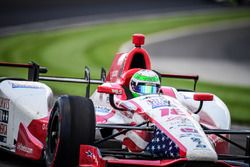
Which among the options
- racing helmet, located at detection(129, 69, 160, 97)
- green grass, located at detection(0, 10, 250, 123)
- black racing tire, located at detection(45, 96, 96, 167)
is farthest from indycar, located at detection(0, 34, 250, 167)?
green grass, located at detection(0, 10, 250, 123)

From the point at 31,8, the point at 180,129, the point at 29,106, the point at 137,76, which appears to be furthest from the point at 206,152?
the point at 31,8

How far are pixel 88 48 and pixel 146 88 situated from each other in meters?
18.2

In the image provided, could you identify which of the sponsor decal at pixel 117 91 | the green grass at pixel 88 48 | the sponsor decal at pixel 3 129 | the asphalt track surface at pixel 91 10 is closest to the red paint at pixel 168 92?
the sponsor decal at pixel 117 91

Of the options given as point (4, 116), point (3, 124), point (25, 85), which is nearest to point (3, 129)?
point (3, 124)

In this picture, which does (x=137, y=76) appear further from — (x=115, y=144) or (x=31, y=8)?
(x=31, y=8)

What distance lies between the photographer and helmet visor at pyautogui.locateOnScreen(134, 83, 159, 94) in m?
10.4

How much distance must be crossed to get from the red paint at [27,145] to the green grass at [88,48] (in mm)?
6543

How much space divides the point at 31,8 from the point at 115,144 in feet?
85.4

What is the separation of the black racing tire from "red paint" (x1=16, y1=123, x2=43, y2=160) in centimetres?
99

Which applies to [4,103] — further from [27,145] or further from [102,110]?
[102,110]

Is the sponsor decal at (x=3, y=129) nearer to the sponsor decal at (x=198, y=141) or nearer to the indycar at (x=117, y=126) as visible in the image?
the indycar at (x=117, y=126)

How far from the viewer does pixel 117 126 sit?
9305 millimetres

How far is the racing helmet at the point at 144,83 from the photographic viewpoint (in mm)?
10380

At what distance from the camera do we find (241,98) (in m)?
20.0
